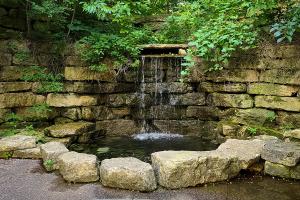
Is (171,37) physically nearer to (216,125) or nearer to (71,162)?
(216,125)

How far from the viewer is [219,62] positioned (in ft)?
22.2

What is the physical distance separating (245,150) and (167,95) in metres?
3.21

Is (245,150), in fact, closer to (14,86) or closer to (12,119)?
(12,119)

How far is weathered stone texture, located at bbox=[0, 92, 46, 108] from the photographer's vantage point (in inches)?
264

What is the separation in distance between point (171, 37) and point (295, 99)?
412cm

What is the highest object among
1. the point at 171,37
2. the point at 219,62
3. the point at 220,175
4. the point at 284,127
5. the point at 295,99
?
the point at 171,37

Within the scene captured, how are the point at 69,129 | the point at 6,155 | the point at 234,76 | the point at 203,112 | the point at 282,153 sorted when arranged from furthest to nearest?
the point at 203,112, the point at 234,76, the point at 69,129, the point at 6,155, the point at 282,153

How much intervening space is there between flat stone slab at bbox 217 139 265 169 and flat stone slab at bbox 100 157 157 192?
1.19 meters

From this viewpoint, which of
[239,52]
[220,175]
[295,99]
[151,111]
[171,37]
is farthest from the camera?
[171,37]

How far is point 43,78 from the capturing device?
690cm

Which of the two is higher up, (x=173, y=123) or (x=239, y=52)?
(x=239, y=52)

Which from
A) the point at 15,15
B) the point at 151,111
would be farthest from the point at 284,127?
the point at 15,15

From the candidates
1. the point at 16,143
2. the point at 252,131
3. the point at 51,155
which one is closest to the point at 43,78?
the point at 16,143

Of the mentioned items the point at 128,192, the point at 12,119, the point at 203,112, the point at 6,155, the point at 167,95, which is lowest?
the point at 128,192
